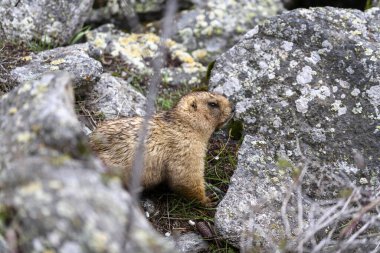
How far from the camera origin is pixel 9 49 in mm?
7242

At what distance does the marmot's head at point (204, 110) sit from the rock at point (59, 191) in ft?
9.29

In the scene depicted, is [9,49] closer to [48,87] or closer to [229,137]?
[229,137]

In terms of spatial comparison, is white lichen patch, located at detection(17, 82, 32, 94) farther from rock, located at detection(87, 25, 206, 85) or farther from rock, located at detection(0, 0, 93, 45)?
rock, located at detection(87, 25, 206, 85)

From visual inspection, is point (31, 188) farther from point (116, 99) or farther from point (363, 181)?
point (116, 99)

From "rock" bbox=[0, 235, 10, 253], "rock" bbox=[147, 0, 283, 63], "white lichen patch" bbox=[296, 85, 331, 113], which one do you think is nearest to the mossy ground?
"white lichen patch" bbox=[296, 85, 331, 113]

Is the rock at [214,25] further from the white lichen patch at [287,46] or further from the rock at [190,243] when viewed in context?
the rock at [190,243]

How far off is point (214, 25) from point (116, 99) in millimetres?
2328

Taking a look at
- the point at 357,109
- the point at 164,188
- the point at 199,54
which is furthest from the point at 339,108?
the point at 199,54

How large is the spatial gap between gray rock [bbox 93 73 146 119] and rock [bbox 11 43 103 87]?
0.87 ft

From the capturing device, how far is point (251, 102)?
6555mm

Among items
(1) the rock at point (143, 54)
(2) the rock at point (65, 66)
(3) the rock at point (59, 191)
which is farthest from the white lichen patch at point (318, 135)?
(3) the rock at point (59, 191)

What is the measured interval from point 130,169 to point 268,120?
164cm

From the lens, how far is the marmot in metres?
5.67

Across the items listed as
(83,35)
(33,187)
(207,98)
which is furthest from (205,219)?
(83,35)
